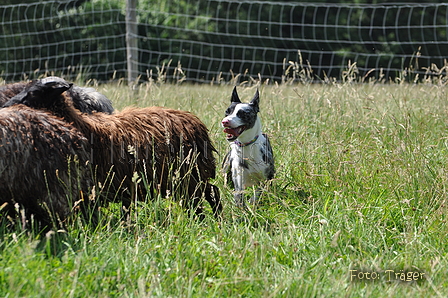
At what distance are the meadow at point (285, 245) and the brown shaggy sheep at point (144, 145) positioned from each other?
7.6 inches

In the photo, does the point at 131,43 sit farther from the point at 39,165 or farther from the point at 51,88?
the point at 39,165

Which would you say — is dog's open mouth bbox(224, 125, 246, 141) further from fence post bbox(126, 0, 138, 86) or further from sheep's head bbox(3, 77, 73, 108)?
fence post bbox(126, 0, 138, 86)

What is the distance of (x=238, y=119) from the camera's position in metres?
4.50

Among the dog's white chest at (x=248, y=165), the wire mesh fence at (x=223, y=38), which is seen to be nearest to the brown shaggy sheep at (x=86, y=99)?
the dog's white chest at (x=248, y=165)

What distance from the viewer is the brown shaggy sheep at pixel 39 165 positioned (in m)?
3.30

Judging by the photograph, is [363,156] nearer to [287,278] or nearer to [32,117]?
[287,278]

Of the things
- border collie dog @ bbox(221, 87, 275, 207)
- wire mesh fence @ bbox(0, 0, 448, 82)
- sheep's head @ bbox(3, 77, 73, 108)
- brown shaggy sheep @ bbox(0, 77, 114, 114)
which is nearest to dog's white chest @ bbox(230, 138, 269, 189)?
border collie dog @ bbox(221, 87, 275, 207)

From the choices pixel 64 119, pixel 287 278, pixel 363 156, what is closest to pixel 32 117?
pixel 64 119

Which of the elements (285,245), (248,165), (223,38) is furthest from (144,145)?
(223,38)

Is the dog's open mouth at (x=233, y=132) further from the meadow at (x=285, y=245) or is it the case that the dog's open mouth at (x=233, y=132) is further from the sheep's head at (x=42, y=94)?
the sheep's head at (x=42, y=94)

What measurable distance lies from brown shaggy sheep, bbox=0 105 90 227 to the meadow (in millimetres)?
173

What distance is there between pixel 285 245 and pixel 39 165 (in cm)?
159

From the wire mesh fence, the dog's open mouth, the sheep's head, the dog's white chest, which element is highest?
the sheep's head

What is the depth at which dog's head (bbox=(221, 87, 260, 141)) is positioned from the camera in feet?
14.5
